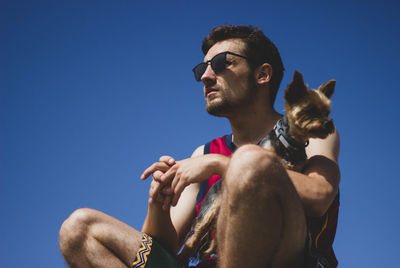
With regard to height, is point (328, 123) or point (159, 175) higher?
point (328, 123)

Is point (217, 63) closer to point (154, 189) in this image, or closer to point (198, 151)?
point (198, 151)

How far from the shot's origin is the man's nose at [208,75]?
4121 millimetres

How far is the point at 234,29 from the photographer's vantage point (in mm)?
4441

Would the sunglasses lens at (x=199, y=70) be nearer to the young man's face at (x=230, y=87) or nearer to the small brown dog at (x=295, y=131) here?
the young man's face at (x=230, y=87)

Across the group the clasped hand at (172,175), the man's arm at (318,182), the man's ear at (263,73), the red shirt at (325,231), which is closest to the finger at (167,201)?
the clasped hand at (172,175)

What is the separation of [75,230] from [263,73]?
2.58 metres

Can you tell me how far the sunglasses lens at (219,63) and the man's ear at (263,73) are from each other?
40 cm

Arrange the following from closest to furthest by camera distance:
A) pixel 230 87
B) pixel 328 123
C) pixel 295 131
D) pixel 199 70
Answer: pixel 328 123
pixel 295 131
pixel 230 87
pixel 199 70

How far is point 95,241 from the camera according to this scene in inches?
117

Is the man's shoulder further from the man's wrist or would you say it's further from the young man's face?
the man's wrist

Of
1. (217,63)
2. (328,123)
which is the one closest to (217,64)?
(217,63)

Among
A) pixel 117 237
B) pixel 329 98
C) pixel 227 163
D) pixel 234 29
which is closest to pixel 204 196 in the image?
pixel 117 237

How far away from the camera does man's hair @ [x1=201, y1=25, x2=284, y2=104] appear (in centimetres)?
425

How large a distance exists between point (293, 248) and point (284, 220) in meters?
0.20
